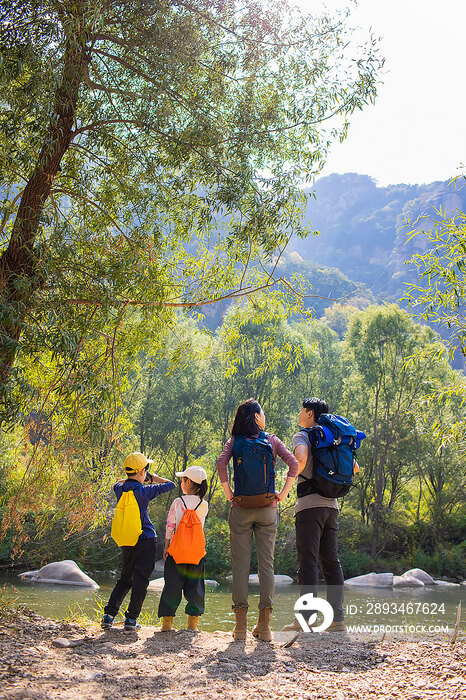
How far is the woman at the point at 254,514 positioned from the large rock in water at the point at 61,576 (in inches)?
466

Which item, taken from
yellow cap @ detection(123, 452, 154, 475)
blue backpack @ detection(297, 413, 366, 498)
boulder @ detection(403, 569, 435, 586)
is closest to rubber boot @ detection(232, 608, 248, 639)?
blue backpack @ detection(297, 413, 366, 498)

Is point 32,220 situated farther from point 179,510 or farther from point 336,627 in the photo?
point 336,627

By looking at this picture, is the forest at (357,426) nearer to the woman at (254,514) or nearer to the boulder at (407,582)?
the boulder at (407,582)

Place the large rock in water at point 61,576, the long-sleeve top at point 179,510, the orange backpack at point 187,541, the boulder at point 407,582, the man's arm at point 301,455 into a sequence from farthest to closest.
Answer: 1. the boulder at point 407,582
2. the large rock in water at point 61,576
3. the long-sleeve top at point 179,510
4. the orange backpack at point 187,541
5. the man's arm at point 301,455

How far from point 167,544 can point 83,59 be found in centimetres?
450

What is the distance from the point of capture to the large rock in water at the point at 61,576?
49.3 ft

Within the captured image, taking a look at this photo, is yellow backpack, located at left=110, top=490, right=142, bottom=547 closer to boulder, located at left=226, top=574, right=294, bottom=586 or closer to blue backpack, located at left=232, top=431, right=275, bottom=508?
blue backpack, located at left=232, top=431, right=275, bottom=508

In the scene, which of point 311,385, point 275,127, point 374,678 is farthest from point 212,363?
point 374,678

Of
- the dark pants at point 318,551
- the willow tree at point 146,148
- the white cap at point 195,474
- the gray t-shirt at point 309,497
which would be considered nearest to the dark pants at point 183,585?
the white cap at point 195,474

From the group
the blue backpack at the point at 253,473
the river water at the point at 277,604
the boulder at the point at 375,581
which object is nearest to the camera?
the blue backpack at the point at 253,473

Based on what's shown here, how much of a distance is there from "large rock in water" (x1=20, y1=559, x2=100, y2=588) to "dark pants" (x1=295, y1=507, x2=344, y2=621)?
11.8 metres

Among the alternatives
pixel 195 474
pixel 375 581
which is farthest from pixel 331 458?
pixel 375 581

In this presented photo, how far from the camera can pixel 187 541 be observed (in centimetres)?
479

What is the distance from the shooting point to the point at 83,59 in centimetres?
553
